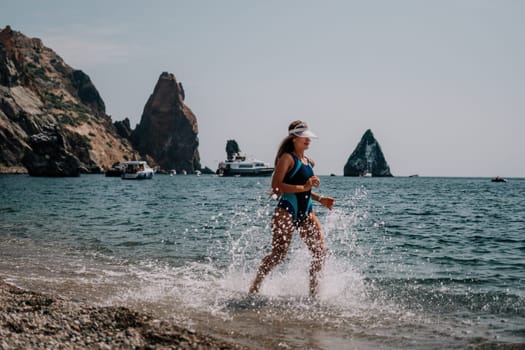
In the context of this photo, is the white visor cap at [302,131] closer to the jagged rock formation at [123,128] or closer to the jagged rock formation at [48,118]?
the jagged rock formation at [48,118]

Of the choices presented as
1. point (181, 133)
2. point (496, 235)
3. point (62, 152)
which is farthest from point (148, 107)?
point (496, 235)

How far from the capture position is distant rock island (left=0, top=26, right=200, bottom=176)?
275 feet

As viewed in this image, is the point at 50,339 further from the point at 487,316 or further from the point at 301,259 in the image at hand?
the point at 301,259

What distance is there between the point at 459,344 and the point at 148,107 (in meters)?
184

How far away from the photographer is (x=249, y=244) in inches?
492

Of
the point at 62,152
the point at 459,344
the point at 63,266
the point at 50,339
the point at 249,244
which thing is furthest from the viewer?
the point at 62,152

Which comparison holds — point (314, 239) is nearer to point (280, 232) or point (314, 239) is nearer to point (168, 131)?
point (280, 232)

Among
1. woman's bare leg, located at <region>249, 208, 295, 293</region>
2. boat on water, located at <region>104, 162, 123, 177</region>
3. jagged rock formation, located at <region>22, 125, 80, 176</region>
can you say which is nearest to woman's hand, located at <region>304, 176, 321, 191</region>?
Result: woman's bare leg, located at <region>249, 208, 295, 293</region>

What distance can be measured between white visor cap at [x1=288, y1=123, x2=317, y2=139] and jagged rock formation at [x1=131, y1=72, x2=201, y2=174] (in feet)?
554

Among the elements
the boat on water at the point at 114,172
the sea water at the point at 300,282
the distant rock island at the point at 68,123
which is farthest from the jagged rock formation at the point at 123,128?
the sea water at the point at 300,282

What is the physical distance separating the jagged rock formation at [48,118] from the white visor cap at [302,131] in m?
82.2

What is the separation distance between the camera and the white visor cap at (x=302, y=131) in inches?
246

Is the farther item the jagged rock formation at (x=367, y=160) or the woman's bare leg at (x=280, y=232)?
the jagged rock formation at (x=367, y=160)

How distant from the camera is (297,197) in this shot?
6.33 meters
